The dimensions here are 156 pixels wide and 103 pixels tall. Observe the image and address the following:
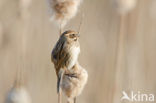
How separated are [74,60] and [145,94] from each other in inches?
56.6

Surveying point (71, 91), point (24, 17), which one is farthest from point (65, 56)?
point (24, 17)

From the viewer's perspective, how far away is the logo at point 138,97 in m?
2.62

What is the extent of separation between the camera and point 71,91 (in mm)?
1614

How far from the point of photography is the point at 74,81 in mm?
1606

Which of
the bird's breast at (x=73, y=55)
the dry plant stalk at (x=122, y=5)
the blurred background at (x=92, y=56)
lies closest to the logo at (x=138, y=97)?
the blurred background at (x=92, y=56)

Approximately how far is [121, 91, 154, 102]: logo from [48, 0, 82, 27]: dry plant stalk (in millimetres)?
960

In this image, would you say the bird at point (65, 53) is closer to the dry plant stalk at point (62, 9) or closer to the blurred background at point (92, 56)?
the dry plant stalk at point (62, 9)

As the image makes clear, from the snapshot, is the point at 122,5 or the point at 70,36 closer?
the point at 70,36

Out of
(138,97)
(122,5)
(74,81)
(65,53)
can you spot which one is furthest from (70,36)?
(138,97)

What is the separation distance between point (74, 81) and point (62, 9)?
0.34 m

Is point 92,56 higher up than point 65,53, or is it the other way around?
point 92,56

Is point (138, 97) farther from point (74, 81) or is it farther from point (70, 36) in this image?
point (70, 36)

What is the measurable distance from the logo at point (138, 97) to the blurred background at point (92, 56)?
0.03 meters

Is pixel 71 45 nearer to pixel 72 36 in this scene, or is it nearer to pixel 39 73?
pixel 72 36
